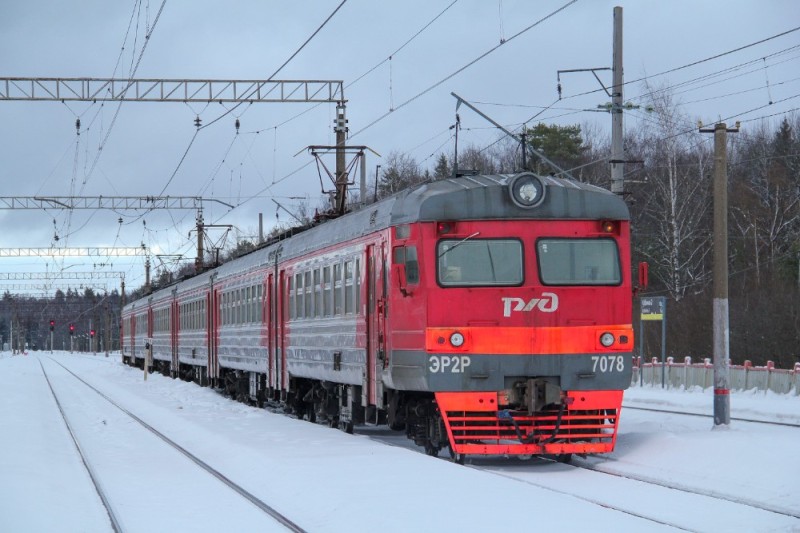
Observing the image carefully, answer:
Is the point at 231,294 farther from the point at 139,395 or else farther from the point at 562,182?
the point at 562,182

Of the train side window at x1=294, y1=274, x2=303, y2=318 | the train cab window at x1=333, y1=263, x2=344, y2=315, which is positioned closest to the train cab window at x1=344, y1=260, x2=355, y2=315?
the train cab window at x1=333, y1=263, x2=344, y2=315

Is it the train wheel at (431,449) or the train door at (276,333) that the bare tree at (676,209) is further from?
the train wheel at (431,449)

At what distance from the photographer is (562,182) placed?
14.8m

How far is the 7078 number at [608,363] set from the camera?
14164 mm

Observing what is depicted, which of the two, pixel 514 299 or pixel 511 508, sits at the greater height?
pixel 514 299

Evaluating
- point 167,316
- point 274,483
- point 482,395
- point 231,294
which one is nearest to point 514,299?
point 482,395

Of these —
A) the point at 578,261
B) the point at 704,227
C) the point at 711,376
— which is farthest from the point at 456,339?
the point at 704,227

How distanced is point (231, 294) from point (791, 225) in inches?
1116

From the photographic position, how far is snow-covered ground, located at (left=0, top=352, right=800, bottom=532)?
401 inches

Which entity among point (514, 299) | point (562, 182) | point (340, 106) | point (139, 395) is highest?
point (340, 106)

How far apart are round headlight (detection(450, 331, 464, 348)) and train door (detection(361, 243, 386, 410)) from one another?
1.67 m

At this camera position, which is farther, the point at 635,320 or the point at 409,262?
the point at 635,320

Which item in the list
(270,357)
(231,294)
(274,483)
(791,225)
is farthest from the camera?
(791,225)

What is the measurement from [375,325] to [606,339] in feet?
10.5
